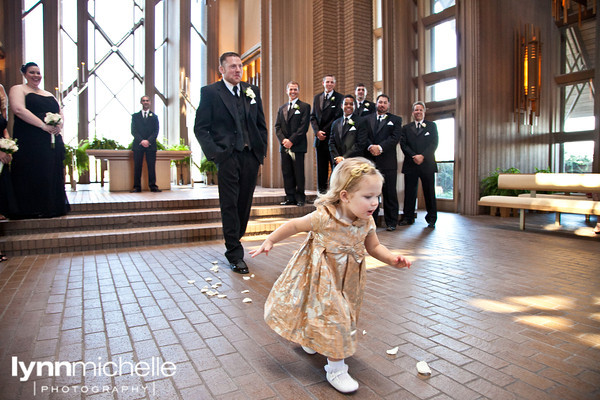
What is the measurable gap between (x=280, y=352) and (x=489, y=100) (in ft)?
29.1

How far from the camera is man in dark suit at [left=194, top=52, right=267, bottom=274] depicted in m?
4.43

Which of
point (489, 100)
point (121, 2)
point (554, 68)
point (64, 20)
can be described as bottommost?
point (489, 100)

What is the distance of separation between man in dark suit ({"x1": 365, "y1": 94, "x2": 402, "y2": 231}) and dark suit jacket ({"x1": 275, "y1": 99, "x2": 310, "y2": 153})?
1.12m

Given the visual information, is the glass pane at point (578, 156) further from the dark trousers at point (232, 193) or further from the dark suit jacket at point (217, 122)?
the dark suit jacket at point (217, 122)

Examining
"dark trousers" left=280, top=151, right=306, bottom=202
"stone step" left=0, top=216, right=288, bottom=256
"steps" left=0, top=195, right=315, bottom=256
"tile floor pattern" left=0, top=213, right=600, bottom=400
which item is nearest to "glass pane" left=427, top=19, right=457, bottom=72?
"dark trousers" left=280, top=151, right=306, bottom=202

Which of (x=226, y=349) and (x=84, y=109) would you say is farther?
(x=84, y=109)

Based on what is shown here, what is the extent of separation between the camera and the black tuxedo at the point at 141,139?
10.2 meters

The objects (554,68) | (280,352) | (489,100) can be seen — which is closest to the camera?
(280,352)

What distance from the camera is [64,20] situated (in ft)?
49.8

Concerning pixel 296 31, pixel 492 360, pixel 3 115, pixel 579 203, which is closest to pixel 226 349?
pixel 492 360

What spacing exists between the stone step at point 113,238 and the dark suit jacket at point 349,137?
65.6 inches

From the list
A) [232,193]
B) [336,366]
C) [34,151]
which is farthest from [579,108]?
[34,151]

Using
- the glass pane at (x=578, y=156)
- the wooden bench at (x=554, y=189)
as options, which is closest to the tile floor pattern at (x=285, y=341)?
the wooden bench at (x=554, y=189)

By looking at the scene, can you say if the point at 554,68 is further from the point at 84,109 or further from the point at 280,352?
the point at 84,109
